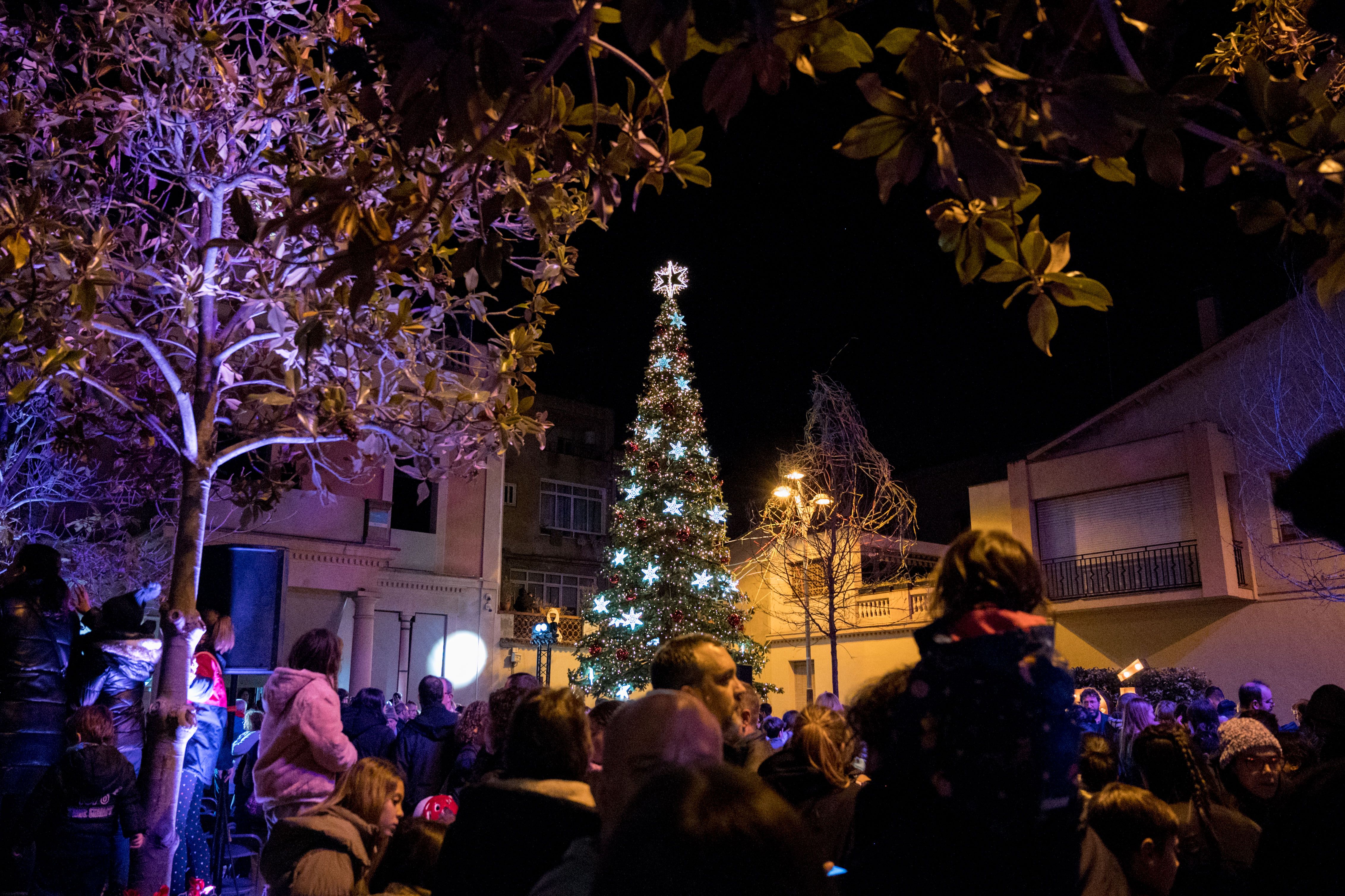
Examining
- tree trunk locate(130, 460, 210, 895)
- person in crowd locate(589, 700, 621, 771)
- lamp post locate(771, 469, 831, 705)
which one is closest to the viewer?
person in crowd locate(589, 700, 621, 771)

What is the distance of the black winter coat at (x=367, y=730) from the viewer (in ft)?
25.3

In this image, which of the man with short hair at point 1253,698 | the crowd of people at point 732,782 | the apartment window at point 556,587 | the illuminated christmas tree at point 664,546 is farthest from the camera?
the apartment window at point 556,587

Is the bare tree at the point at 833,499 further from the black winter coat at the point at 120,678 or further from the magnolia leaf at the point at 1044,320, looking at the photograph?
the magnolia leaf at the point at 1044,320

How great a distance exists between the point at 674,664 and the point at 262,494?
16.6ft

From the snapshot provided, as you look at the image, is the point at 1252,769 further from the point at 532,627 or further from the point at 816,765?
the point at 532,627

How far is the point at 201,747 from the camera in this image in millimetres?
7152

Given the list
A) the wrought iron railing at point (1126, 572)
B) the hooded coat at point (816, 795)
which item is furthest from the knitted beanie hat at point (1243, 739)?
the wrought iron railing at point (1126, 572)

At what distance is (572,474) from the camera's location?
34062 mm

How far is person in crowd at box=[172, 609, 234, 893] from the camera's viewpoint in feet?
22.7

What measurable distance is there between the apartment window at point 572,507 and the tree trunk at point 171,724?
88.3ft

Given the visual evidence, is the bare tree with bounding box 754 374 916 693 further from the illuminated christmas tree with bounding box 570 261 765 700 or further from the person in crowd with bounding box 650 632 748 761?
the person in crowd with bounding box 650 632 748 761

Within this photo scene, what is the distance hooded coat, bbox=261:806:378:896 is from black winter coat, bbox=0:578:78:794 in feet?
7.49

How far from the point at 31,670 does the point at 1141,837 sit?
541cm

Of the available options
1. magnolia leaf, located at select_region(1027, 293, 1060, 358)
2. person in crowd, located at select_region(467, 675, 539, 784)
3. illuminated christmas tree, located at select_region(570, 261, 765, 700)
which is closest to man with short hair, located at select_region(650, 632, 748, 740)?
person in crowd, located at select_region(467, 675, 539, 784)
